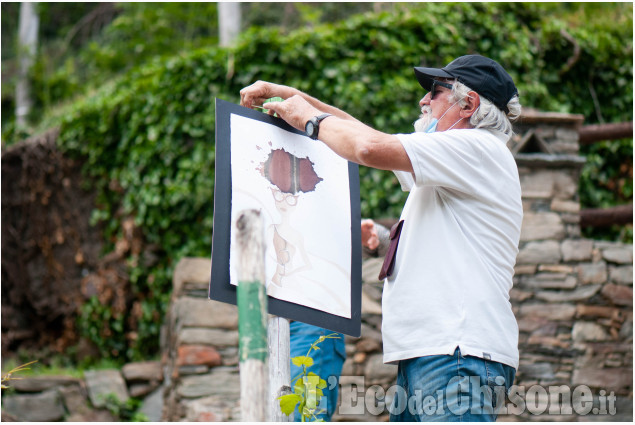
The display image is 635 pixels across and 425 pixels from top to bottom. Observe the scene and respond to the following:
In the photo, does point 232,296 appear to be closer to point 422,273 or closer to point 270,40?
point 422,273

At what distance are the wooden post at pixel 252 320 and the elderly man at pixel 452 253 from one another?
1.54ft

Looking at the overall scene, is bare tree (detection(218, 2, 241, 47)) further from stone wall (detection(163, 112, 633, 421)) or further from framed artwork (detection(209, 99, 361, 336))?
framed artwork (detection(209, 99, 361, 336))

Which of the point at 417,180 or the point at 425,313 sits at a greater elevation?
the point at 417,180

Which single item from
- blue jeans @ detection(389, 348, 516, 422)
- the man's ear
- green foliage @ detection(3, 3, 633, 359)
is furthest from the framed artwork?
green foliage @ detection(3, 3, 633, 359)

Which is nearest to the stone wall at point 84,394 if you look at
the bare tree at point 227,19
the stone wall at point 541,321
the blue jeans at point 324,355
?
the stone wall at point 541,321

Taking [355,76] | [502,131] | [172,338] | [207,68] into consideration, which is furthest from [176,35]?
[502,131]

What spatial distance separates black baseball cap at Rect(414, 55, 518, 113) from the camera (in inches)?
79.8

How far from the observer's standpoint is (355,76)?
5.40 meters

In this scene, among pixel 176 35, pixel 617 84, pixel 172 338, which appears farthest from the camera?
pixel 176 35

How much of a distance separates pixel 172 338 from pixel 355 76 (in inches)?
98.4

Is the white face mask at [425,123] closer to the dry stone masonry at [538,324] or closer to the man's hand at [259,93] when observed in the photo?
the man's hand at [259,93]

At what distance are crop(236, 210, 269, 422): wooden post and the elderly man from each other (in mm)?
471

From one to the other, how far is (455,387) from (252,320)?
634 mm

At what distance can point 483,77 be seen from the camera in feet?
6.66
